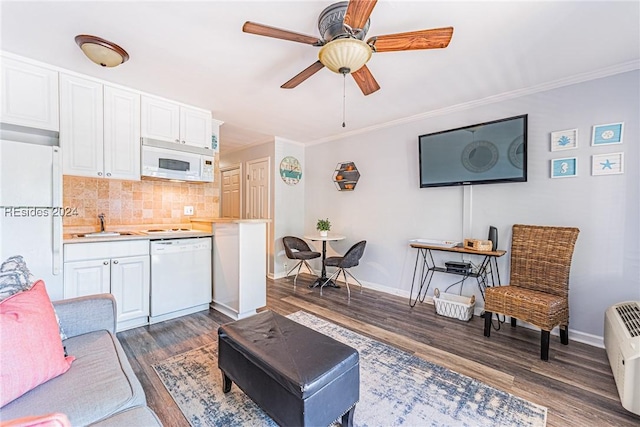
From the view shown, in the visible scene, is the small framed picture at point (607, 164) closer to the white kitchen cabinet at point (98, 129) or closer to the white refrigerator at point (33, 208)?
the white kitchen cabinet at point (98, 129)

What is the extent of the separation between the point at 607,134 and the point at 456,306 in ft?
7.03

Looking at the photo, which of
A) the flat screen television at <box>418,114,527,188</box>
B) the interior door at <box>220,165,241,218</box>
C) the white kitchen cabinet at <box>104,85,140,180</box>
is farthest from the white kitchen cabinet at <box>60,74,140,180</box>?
the flat screen television at <box>418,114,527,188</box>

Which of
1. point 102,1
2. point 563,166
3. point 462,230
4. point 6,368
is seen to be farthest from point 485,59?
point 6,368

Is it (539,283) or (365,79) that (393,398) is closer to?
(539,283)

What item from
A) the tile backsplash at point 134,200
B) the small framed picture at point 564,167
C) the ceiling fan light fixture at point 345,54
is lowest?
the tile backsplash at point 134,200

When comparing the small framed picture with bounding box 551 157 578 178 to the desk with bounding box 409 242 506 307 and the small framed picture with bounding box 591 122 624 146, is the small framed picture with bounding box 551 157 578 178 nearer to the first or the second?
the small framed picture with bounding box 591 122 624 146

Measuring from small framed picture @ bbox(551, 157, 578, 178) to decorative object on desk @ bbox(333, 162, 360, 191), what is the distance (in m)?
2.42

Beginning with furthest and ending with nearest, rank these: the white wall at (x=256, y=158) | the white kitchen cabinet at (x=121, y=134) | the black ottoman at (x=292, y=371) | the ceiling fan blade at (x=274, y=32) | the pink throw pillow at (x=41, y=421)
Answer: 1. the white wall at (x=256, y=158)
2. the white kitchen cabinet at (x=121, y=134)
3. the ceiling fan blade at (x=274, y=32)
4. the black ottoman at (x=292, y=371)
5. the pink throw pillow at (x=41, y=421)

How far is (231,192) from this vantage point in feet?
19.4

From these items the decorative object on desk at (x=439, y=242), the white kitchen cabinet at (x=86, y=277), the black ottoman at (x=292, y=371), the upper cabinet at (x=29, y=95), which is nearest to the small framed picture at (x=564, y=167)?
the decorative object on desk at (x=439, y=242)

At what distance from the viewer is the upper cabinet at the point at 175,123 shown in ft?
9.91

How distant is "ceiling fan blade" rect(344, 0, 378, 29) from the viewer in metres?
1.41

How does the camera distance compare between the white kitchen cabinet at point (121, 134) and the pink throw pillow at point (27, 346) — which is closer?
the pink throw pillow at point (27, 346)

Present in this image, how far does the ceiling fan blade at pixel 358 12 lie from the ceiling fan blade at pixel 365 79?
1.37 ft
